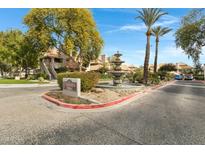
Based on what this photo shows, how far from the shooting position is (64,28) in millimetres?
27391

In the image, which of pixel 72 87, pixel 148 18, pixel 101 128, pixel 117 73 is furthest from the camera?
pixel 148 18

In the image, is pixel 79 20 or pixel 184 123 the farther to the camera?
pixel 79 20

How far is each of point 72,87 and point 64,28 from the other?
2024 cm

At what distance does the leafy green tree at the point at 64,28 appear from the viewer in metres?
26.4

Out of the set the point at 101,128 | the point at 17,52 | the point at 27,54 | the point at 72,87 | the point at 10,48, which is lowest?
the point at 101,128

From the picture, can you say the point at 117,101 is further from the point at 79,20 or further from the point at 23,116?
the point at 79,20

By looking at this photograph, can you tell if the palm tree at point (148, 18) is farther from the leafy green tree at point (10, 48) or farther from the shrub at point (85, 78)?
the leafy green tree at point (10, 48)

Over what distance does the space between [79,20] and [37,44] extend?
9079 mm

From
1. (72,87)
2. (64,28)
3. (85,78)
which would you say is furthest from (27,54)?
(72,87)

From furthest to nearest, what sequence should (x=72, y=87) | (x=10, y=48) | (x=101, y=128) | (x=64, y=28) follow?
(x=10, y=48) < (x=64, y=28) < (x=72, y=87) < (x=101, y=128)

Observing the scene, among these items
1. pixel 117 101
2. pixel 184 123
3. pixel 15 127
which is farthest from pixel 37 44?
pixel 184 123

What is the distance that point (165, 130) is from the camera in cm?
472

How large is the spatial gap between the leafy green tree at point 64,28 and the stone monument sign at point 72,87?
16.8 meters

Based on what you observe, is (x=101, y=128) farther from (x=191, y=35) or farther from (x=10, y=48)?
(x=10, y=48)
